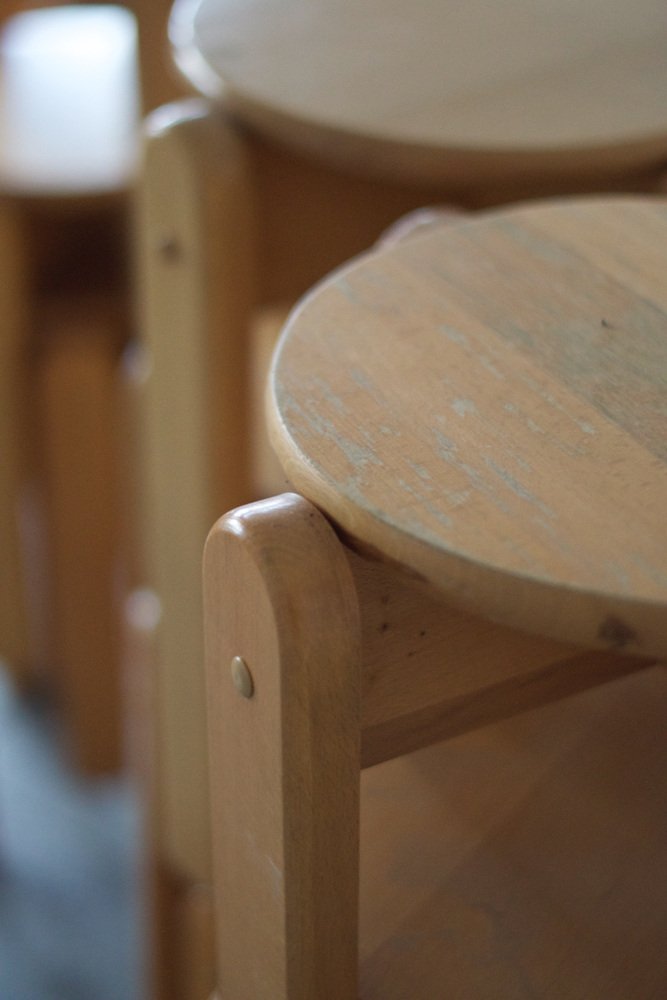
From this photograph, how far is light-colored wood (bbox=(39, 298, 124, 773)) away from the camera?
1295mm

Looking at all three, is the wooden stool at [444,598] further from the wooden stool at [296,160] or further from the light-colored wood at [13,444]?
the light-colored wood at [13,444]

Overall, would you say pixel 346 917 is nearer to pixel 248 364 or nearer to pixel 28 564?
pixel 248 364

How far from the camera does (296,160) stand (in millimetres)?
849

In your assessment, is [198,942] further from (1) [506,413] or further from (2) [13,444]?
(1) [506,413]

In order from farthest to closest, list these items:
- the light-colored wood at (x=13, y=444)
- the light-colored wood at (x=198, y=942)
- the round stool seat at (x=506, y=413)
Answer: the light-colored wood at (x=13, y=444) → the light-colored wood at (x=198, y=942) → the round stool seat at (x=506, y=413)

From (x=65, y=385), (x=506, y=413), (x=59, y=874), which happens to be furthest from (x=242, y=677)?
(x=59, y=874)

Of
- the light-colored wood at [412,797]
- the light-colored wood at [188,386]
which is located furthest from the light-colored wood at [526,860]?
the light-colored wood at [188,386]

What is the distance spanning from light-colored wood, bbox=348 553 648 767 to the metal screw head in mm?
44

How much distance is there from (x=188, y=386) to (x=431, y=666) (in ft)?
1.52

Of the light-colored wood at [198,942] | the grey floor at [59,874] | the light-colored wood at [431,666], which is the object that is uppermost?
the light-colored wood at [431,666]

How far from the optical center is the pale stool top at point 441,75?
28.7 inches

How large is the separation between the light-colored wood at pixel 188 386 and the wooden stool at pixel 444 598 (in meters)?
0.28

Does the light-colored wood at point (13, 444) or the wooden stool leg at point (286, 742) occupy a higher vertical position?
the wooden stool leg at point (286, 742)

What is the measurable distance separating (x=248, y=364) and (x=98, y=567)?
59 centimetres
